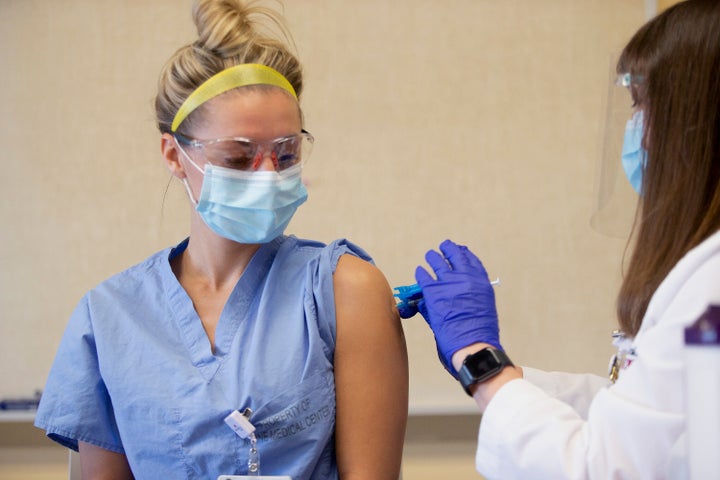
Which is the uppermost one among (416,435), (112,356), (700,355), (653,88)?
(653,88)

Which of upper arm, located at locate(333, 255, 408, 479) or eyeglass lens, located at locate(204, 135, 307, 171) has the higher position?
eyeglass lens, located at locate(204, 135, 307, 171)

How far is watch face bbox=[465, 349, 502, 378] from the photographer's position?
117 cm

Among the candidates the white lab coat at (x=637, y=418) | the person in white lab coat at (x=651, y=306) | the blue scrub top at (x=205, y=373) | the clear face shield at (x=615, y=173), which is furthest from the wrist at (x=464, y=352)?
the clear face shield at (x=615, y=173)

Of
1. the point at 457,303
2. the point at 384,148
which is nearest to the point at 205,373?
the point at 457,303

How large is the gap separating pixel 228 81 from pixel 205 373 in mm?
543

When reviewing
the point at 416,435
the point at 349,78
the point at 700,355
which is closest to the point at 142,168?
the point at 349,78

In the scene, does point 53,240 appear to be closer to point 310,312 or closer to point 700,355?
point 310,312

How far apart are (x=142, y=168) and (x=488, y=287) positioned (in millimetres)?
1383

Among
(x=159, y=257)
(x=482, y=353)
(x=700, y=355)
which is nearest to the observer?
(x=700, y=355)

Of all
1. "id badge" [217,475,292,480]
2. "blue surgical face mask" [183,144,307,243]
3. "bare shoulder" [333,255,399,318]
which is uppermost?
"blue surgical face mask" [183,144,307,243]

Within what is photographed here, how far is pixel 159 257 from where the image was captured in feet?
5.42

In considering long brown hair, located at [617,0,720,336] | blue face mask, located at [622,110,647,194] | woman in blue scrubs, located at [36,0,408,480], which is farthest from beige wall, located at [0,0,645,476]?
long brown hair, located at [617,0,720,336]

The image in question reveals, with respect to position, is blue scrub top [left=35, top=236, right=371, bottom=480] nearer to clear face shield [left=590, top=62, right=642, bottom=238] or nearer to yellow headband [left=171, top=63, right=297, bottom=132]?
yellow headband [left=171, top=63, right=297, bottom=132]

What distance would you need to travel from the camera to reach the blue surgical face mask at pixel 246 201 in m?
1.45
